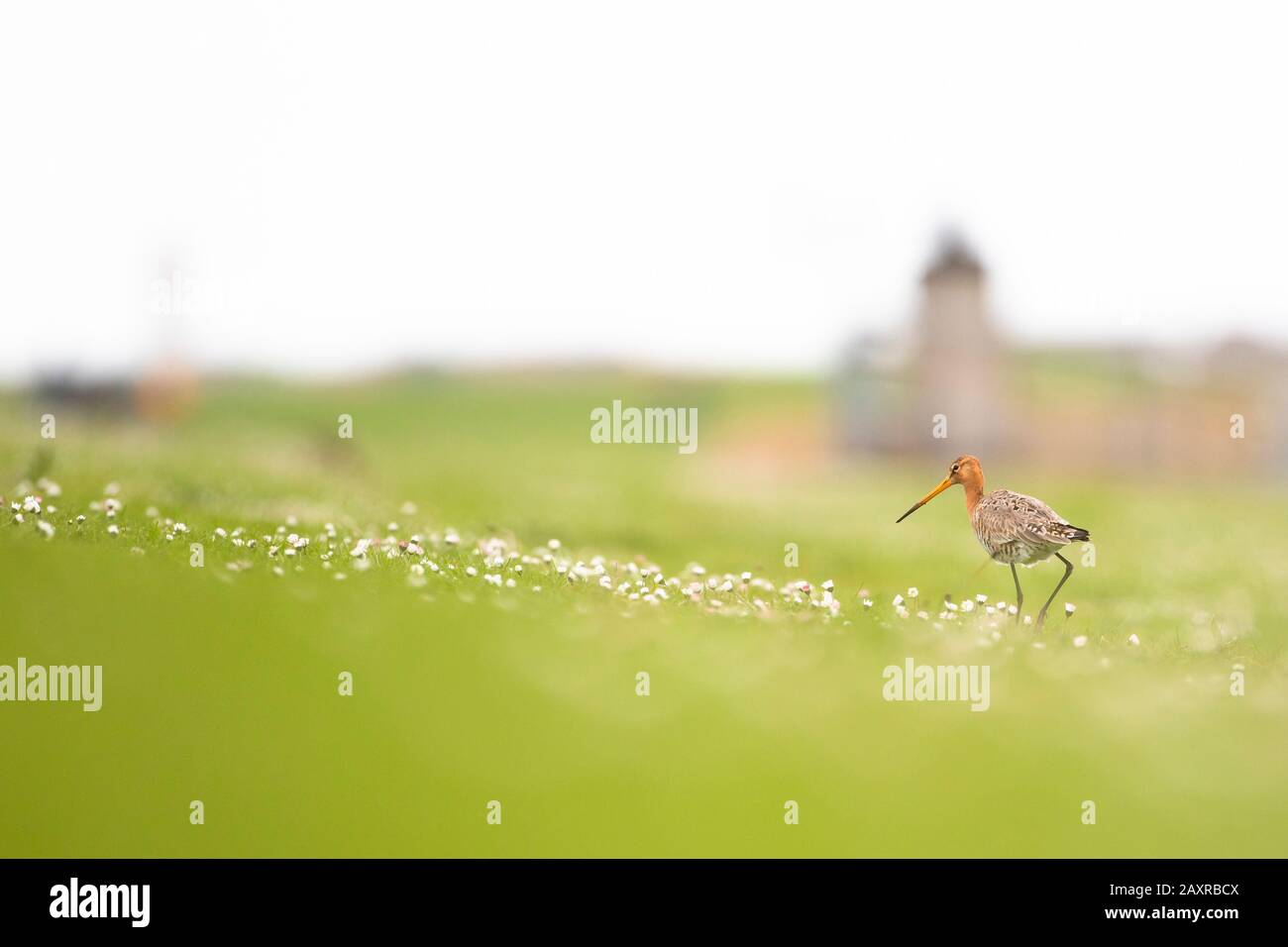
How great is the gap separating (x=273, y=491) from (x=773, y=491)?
586 cm

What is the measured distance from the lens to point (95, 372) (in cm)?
1133

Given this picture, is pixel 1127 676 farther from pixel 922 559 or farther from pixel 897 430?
pixel 897 430

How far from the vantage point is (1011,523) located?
5.79m

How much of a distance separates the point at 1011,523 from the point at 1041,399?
9.99m

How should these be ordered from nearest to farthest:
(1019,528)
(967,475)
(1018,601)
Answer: (1019,528), (967,475), (1018,601)

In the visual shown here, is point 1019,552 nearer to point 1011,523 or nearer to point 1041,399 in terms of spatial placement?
point 1011,523

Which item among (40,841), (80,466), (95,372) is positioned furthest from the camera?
(95,372)

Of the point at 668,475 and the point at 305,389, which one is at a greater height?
the point at 305,389

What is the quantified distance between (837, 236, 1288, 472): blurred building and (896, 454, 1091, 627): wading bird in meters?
8.34

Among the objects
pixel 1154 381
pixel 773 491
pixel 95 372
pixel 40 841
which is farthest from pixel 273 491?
pixel 1154 381

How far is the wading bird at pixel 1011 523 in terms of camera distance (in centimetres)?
571

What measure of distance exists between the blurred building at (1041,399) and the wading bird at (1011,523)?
8345 millimetres

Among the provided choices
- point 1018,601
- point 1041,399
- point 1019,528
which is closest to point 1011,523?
point 1019,528

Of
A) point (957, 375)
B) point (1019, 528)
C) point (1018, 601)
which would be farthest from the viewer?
point (957, 375)
